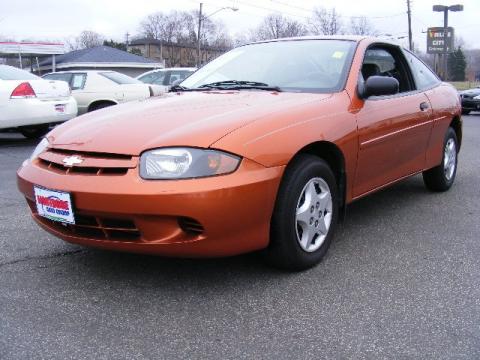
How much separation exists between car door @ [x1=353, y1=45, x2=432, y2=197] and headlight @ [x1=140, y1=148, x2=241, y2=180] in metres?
1.24

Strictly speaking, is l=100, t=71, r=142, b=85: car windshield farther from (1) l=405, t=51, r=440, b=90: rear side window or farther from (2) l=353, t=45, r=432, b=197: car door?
(2) l=353, t=45, r=432, b=197: car door

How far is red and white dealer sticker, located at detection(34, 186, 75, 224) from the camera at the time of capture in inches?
109

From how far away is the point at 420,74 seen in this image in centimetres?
486

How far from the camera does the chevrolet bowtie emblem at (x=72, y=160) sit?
281 cm

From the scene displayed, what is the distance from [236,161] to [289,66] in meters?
1.47

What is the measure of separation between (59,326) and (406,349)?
5.11 ft

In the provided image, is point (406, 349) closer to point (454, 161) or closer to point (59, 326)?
point (59, 326)

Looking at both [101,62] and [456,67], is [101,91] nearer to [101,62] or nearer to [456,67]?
[101,62]

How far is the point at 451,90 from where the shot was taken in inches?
209

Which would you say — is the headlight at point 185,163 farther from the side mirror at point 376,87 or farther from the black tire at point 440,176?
the black tire at point 440,176

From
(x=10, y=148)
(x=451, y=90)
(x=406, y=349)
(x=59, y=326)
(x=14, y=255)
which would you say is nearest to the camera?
(x=406, y=349)

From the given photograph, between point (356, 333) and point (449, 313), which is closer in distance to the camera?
point (356, 333)

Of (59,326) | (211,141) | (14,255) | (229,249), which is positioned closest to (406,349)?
(229,249)

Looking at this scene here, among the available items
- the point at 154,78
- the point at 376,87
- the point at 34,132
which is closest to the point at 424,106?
the point at 376,87
